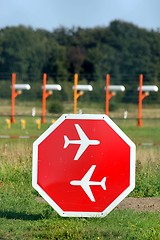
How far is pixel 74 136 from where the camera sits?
344 inches

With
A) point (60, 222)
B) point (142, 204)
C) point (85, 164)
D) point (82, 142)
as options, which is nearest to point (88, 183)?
point (85, 164)

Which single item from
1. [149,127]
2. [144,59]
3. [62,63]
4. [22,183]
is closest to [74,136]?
[22,183]

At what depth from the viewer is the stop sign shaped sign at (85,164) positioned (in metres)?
8.71

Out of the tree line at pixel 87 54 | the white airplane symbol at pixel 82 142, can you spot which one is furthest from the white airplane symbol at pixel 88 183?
the tree line at pixel 87 54

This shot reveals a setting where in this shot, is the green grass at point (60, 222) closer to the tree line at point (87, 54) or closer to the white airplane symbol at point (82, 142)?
the white airplane symbol at point (82, 142)

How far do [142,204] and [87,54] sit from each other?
52673mm

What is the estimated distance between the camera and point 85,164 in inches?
344

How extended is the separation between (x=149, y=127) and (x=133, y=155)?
80.7 ft

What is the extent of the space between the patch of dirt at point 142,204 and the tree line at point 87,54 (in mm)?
34534

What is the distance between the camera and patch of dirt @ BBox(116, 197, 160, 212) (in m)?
10.6

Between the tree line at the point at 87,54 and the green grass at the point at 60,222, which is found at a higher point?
the green grass at the point at 60,222

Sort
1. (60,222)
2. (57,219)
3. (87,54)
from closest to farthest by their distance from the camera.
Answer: (60,222) → (57,219) → (87,54)

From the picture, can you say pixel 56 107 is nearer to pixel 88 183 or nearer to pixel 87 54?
pixel 87 54

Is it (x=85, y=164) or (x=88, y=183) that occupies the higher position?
(x=85, y=164)
